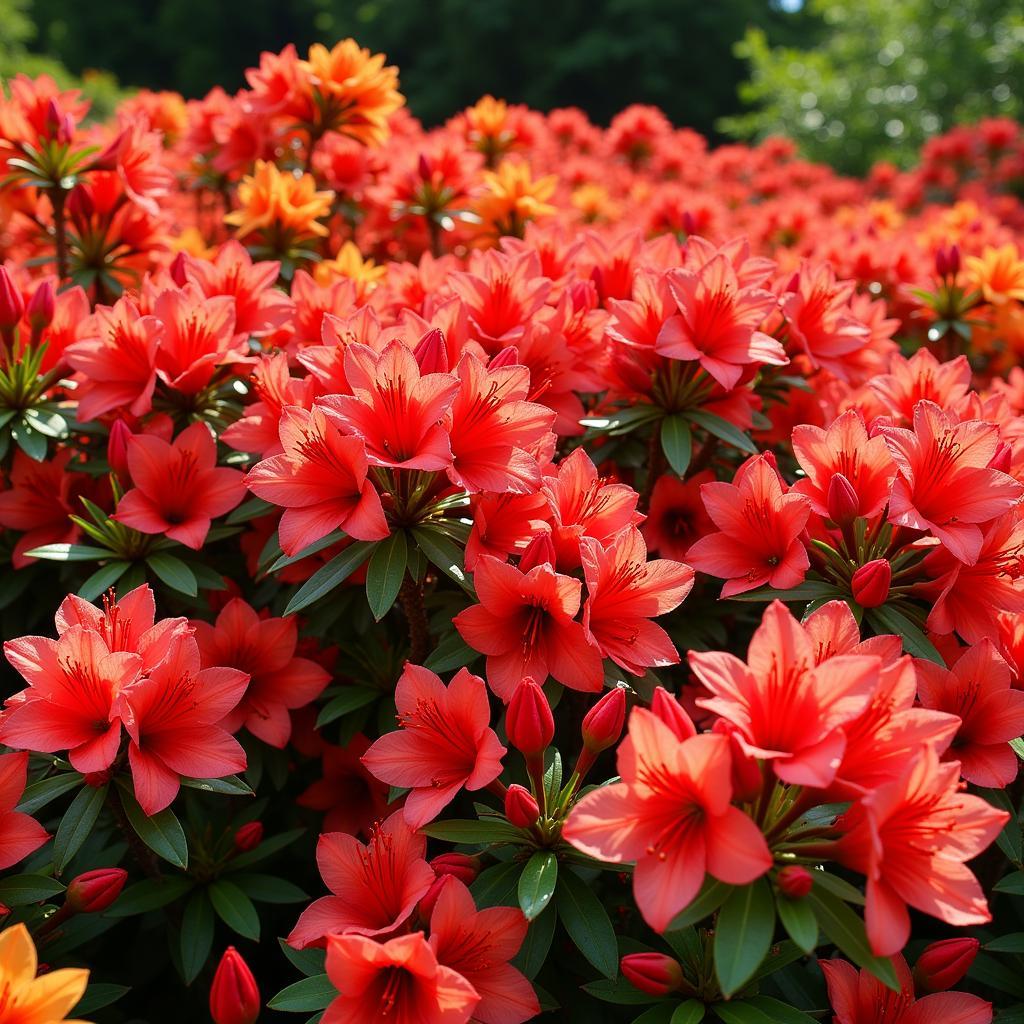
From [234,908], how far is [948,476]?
58.6 inches

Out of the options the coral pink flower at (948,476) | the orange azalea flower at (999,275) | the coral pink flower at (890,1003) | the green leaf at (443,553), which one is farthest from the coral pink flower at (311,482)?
the orange azalea flower at (999,275)

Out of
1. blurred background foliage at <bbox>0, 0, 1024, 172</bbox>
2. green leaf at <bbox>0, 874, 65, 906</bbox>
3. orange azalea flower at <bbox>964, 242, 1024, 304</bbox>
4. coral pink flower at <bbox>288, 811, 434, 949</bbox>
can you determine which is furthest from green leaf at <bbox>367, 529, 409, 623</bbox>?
blurred background foliage at <bbox>0, 0, 1024, 172</bbox>

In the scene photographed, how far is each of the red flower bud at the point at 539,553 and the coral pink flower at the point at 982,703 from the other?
629 mm

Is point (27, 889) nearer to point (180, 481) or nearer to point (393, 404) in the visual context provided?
point (180, 481)

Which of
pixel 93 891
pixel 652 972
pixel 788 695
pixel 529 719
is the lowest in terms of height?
pixel 93 891

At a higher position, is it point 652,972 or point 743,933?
point 743,933

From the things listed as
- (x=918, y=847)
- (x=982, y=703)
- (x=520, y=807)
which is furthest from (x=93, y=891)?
(x=982, y=703)

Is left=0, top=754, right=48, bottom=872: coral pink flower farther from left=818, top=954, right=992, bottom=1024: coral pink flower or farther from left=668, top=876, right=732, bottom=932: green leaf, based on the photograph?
left=818, top=954, right=992, bottom=1024: coral pink flower

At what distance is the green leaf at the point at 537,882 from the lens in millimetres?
1338

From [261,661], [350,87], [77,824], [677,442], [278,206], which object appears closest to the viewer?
[77,824]

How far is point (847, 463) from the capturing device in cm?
173

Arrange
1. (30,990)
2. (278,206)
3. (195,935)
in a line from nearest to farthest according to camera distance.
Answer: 1. (30,990)
2. (195,935)
3. (278,206)

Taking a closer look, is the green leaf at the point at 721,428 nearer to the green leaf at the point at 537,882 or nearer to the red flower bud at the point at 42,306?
the green leaf at the point at 537,882

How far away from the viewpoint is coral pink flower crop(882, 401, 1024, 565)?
161 centimetres
